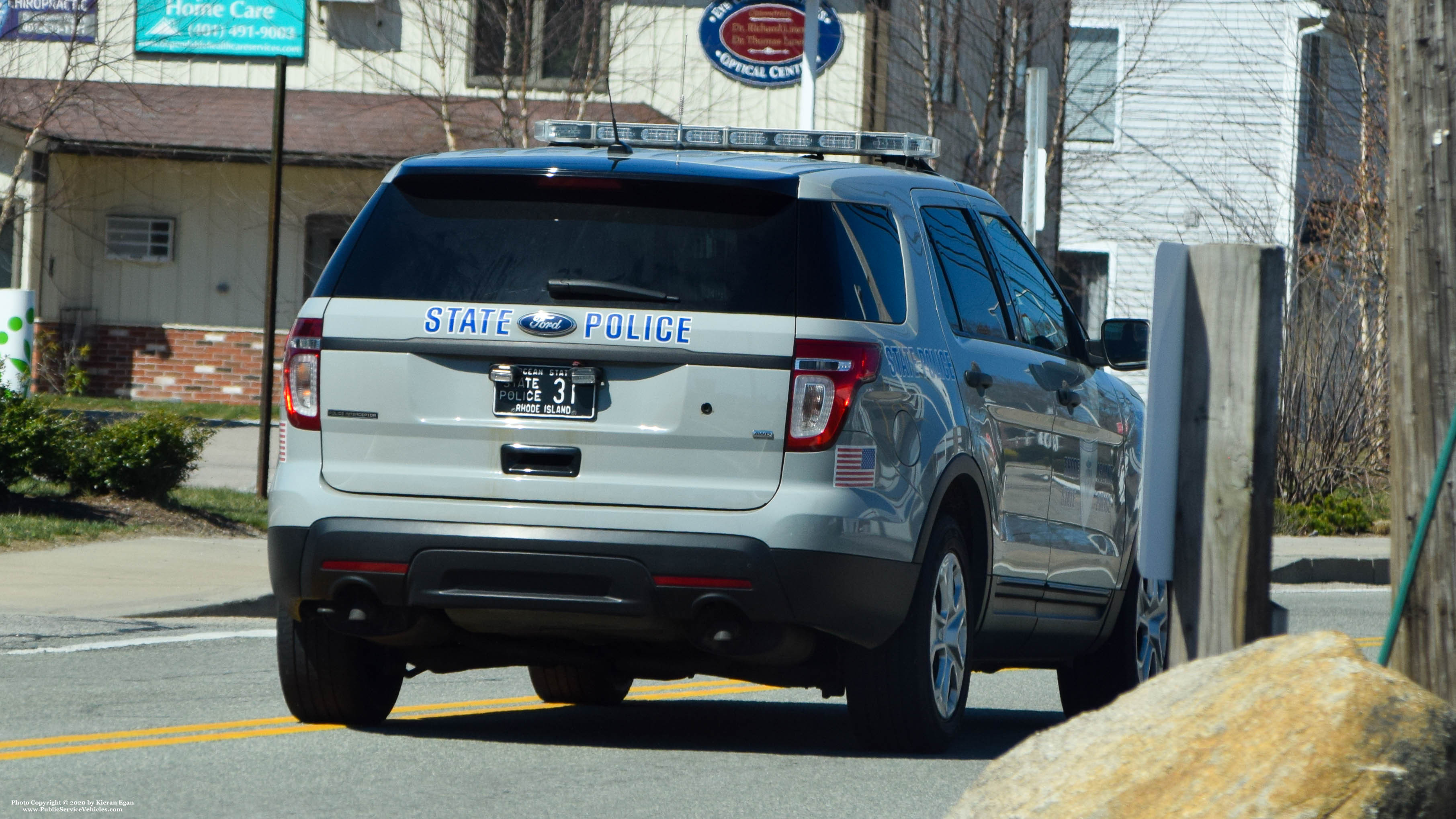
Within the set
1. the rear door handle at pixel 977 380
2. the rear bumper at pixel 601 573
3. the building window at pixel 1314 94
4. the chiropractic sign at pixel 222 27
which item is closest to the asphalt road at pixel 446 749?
the rear bumper at pixel 601 573

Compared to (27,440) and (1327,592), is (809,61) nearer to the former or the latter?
(1327,592)

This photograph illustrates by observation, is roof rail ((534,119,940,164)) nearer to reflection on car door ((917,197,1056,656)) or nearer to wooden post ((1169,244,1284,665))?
reflection on car door ((917,197,1056,656))

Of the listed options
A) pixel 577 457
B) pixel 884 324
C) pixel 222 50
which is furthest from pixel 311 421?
pixel 222 50

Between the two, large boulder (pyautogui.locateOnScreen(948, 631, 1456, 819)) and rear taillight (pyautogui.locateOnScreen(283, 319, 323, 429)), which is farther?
rear taillight (pyautogui.locateOnScreen(283, 319, 323, 429))

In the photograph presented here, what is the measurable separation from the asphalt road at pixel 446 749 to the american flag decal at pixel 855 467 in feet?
3.05

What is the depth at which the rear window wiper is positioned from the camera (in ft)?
20.2

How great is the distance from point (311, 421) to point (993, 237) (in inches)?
111

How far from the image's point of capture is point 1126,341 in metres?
7.95

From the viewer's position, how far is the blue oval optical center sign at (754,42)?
2572 cm

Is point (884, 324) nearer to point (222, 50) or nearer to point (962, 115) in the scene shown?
point (962, 115)

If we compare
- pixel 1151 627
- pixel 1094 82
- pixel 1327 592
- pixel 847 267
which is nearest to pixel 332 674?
pixel 847 267

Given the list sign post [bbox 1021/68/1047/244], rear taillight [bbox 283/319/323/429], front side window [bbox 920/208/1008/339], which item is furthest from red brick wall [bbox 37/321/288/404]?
rear taillight [bbox 283/319/323/429]

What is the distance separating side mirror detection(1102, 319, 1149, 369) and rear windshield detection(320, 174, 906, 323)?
1766 millimetres

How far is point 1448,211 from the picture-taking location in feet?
16.7
